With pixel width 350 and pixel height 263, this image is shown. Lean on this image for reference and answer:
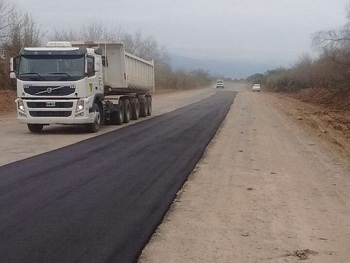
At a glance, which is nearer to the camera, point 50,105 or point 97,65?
point 50,105

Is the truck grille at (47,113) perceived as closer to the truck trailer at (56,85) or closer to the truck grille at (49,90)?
the truck trailer at (56,85)

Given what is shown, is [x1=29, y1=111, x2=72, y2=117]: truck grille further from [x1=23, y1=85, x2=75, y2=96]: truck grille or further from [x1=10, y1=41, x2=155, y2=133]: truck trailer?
[x1=23, y1=85, x2=75, y2=96]: truck grille

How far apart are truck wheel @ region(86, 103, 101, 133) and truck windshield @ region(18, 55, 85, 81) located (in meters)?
Result: 1.63

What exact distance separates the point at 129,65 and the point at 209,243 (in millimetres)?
18564

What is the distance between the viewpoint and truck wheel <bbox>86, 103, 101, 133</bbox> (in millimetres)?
20438

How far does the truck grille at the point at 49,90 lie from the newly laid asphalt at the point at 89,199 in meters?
3.77

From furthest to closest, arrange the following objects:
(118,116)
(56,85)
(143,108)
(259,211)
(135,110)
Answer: (143,108), (135,110), (118,116), (56,85), (259,211)

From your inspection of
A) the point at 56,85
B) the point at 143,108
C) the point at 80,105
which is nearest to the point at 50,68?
the point at 56,85

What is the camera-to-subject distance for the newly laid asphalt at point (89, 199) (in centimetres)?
639

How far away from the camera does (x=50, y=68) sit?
63.9 ft

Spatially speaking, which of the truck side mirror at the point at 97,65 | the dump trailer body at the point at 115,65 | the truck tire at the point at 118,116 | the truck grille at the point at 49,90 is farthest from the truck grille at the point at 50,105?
the truck tire at the point at 118,116

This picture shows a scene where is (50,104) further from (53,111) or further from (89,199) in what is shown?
(89,199)

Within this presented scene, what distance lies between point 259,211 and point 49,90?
41.0 ft

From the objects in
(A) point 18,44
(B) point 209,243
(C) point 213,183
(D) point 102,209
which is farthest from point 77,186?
(A) point 18,44
